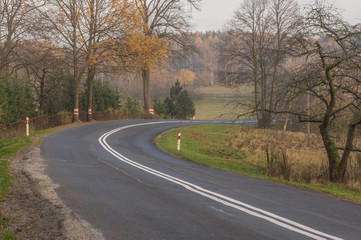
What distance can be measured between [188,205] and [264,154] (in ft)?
50.8

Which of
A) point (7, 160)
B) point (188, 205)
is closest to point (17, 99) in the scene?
point (7, 160)

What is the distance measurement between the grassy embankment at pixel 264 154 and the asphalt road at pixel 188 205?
1.90 m

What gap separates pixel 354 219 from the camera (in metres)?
6.33

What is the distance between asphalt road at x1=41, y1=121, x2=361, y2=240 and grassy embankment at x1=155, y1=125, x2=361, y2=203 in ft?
6.23

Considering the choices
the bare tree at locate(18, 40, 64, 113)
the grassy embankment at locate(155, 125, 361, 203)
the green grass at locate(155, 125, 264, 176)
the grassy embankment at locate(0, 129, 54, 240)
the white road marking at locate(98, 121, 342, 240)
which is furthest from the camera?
the bare tree at locate(18, 40, 64, 113)

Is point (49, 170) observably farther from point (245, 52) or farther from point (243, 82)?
point (245, 52)

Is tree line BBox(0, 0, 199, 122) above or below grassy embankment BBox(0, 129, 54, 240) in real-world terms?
above

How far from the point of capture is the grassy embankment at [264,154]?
37.8ft

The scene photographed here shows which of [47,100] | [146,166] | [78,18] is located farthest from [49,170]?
[47,100]

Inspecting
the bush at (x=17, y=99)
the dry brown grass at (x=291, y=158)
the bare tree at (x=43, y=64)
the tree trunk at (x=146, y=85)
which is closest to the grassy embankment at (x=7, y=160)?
the bush at (x=17, y=99)

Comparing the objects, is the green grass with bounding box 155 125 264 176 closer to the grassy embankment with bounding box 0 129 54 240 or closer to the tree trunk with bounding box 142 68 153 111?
the grassy embankment with bounding box 0 129 54 240

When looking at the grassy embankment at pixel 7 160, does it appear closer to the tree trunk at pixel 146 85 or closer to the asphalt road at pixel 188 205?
the asphalt road at pixel 188 205

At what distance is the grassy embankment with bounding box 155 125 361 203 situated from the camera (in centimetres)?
1153

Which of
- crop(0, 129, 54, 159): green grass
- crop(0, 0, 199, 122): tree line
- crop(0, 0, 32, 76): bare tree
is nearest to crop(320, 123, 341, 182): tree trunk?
crop(0, 129, 54, 159): green grass
